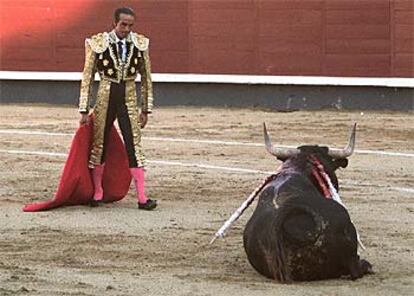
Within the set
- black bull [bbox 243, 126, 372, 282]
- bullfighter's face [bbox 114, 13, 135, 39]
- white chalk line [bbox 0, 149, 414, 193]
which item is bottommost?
white chalk line [bbox 0, 149, 414, 193]

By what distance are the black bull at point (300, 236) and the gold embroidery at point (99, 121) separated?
1.95m

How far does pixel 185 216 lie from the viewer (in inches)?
253

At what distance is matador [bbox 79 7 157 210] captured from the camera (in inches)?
259

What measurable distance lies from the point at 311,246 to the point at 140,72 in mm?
2361

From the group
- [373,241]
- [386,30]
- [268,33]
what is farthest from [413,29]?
[373,241]

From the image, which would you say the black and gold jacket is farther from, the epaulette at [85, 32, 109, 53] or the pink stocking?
the pink stocking

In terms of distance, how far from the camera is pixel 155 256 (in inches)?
211

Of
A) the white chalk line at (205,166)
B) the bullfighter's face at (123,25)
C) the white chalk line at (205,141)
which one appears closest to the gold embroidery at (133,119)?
the bullfighter's face at (123,25)

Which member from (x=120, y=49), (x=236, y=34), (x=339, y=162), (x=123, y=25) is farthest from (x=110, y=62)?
(x=236, y=34)

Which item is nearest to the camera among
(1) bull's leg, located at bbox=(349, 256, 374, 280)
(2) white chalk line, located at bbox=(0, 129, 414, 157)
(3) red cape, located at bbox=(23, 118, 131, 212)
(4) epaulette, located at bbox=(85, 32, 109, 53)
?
(1) bull's leg, located at bbox=(349, 256, 374, 280)

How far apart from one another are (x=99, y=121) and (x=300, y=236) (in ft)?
7.75

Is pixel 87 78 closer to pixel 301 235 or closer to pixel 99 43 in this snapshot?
pixel 99 43

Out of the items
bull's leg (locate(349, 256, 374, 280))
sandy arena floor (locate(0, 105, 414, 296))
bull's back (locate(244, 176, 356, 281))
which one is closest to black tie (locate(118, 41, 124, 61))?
sandy arena floor (locate(0, 105, 414, 296))

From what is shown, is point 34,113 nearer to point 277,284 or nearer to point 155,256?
point 155,256
